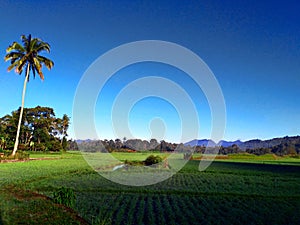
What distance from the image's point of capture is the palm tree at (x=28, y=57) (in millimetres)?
29141

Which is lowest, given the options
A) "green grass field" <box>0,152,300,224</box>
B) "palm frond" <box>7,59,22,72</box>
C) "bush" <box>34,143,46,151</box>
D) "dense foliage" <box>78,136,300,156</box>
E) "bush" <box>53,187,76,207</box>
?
"green grass field" <box>0,152,300,224</box>

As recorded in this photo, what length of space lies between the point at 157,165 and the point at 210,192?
1718 centimetres

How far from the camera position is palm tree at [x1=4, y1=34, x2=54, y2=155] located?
29141mm

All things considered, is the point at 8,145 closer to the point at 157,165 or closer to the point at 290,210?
the point at 157,165

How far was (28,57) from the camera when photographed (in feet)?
98.2

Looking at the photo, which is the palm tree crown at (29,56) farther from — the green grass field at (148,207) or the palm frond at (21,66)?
the green grass field at (148,207)

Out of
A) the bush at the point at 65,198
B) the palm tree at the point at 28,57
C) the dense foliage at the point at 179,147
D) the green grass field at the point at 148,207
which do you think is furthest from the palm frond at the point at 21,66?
the dense foliage at the point at 179,147

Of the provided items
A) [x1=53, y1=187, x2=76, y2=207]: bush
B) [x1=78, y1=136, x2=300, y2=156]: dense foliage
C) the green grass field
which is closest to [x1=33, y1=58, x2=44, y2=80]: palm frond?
the green grass field

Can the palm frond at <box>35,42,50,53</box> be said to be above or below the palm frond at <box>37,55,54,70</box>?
above

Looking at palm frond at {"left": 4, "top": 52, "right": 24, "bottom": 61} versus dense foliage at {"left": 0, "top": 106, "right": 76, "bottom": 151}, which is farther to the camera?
dense foliage at {"left": 0, "top": 106, "right": 76, "bottom": 151}

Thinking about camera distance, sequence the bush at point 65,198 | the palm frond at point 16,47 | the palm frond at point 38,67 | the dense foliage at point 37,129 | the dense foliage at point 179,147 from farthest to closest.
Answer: the dense foliage at point 179,147, the dense foliage at point 37,129, the palm frond at point 38,67, the palm frond at point 16,47, the bush at point 65,198

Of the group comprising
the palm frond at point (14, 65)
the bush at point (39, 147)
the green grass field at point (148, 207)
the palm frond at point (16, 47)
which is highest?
the palm frond at point (16, 47)

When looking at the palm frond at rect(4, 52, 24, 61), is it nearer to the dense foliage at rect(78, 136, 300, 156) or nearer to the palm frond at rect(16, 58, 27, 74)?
the palm frond at rect(16, 58, 27, 74)

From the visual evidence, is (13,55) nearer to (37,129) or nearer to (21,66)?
(21,66)
